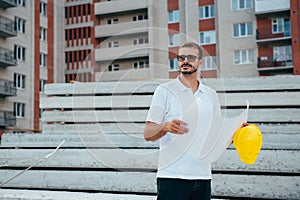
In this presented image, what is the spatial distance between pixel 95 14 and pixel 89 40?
18.2 ft

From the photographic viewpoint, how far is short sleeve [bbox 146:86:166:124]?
2.55m

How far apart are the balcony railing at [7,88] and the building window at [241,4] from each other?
18227 mm

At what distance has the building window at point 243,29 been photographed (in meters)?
32.9

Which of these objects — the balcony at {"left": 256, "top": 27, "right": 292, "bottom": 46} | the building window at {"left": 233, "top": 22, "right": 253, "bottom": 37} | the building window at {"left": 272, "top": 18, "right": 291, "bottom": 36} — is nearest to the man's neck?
the balcony at {"left": 256, "top": 27, "right": 292, "bottom": 46}

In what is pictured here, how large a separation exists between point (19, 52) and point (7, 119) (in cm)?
645

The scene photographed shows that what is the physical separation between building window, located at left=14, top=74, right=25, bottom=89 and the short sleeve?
33969 millimetres

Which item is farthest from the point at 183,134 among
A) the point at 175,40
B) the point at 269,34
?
the point at 269,34

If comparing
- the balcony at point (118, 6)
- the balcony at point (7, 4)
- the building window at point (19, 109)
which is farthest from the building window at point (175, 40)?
the balcony at point (118, 6)

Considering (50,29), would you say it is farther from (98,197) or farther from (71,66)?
(98,197)

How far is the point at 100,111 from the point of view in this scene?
20.2 ft

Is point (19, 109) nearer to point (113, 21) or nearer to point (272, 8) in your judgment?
point (113, 21)

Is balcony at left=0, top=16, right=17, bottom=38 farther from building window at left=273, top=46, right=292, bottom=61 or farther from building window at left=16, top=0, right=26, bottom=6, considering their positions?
building window at left=273, top=46, right=292, bottom=61

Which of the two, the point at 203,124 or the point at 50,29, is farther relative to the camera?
the point at 50,29

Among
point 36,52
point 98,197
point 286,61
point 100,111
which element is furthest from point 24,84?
point 98,197
